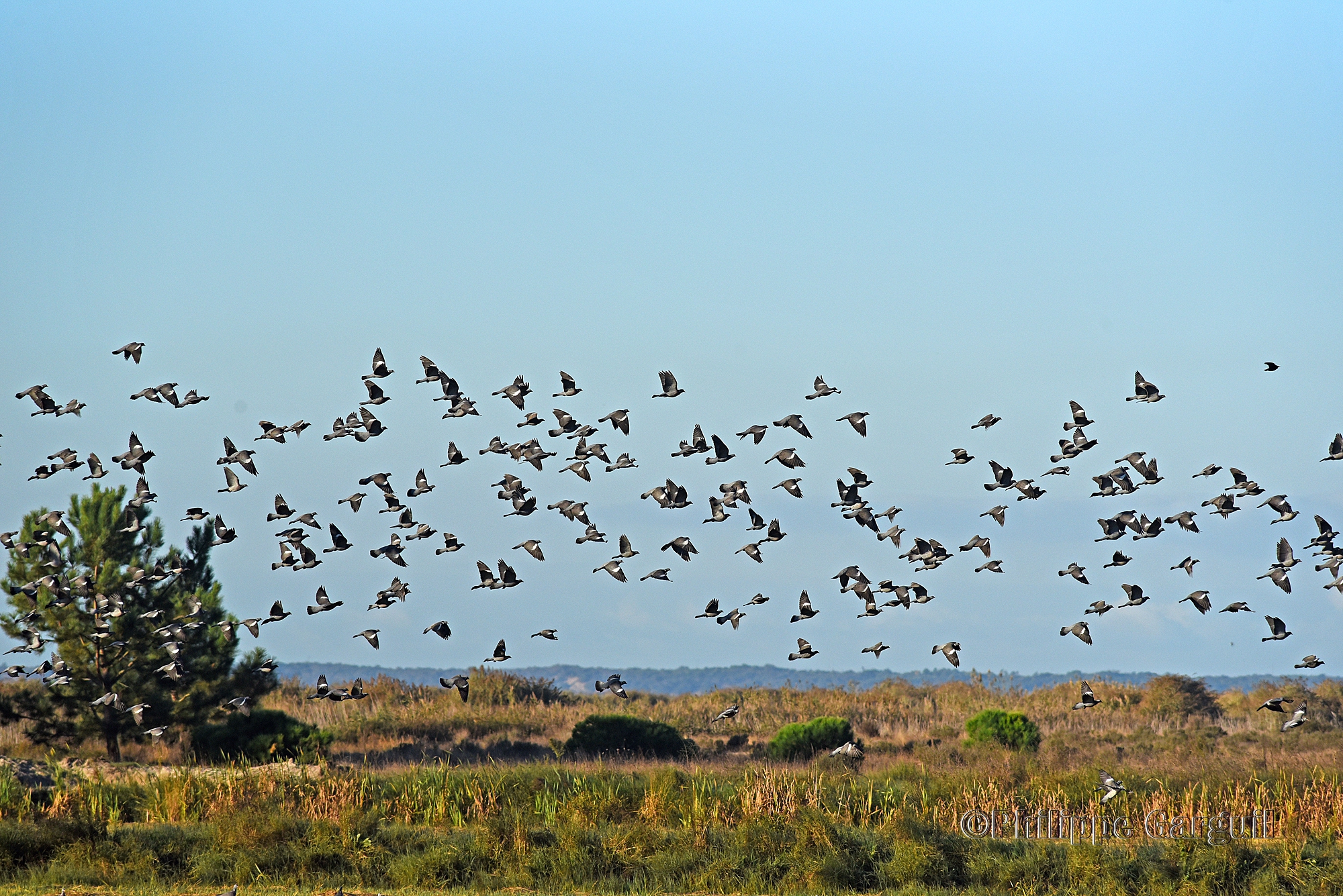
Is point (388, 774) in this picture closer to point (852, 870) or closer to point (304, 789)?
point (304, 789)

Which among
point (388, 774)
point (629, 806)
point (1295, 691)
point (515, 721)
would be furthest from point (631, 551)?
point (1295, 691)

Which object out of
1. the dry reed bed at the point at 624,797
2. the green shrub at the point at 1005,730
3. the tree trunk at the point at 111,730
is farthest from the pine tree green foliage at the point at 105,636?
the green shrub at the point at 1005,730

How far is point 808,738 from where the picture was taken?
1918 inches

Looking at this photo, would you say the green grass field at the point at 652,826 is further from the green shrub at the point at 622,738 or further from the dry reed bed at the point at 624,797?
the green shrub at the point at 622,738

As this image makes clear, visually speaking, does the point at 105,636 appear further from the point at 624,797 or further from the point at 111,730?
the point at 624,797

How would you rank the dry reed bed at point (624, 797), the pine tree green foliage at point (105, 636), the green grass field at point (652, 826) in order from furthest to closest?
the pine tree green foliage at point (105, 636) → the dry reed bed at point (624, 797) → the green grass field at point (652, 826)

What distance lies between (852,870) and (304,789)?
1279 centimetres

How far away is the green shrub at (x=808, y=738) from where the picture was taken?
1901 inches

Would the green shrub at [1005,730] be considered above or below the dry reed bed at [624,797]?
above

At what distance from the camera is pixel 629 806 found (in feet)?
Answer: 110

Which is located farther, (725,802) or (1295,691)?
(1295,691)

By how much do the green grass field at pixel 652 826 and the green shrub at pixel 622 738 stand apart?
1334mm

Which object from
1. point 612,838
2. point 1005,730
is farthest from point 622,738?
point 612,838

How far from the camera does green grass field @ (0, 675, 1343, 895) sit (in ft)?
91.4
